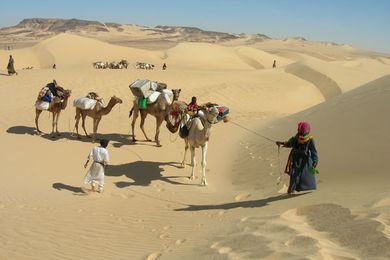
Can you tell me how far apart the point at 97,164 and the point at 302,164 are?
166 inches

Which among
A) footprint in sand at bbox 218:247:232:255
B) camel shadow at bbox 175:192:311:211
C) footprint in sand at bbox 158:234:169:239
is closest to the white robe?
camel shadow at bbox 175:192:311:211

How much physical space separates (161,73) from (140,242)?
83.3 ft

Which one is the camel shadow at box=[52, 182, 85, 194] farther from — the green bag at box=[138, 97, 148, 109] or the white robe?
the green bag at box=[138, 97, 148, 109]

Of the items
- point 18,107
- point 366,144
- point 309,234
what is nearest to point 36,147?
point 18,107

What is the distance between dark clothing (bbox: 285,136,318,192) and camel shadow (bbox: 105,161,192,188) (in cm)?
332

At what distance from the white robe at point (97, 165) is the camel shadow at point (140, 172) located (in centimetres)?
84

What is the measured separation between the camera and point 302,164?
28.3 feet

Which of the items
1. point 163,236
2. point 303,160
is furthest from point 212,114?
point 163,236

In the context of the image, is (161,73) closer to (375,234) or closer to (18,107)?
(18,107)

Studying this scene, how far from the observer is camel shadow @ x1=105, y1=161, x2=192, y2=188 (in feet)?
37.6

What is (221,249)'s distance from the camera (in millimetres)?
6621

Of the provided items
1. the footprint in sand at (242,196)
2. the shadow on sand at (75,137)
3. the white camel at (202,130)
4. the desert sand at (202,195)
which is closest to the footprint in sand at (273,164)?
the desert sand at (202,195)

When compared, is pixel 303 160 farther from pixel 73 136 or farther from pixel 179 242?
pixel 73 136

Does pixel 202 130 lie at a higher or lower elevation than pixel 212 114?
lower
